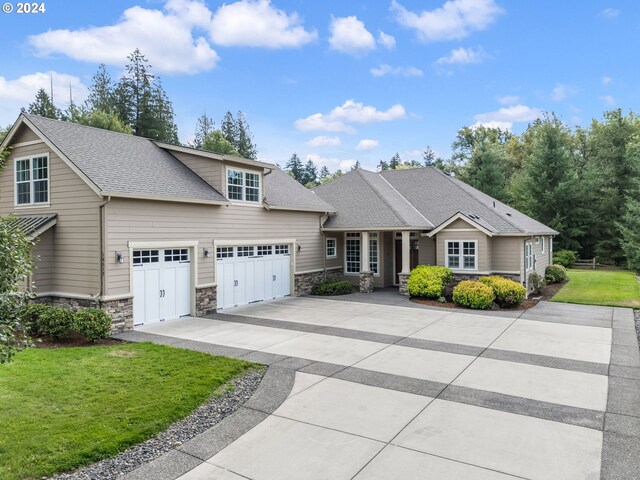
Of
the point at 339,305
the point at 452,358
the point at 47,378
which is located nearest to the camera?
the point at 47,378

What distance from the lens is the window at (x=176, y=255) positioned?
1312cm

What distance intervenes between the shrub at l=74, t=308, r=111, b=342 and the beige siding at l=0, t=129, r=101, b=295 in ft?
2.67

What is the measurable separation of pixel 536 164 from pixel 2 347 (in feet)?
120

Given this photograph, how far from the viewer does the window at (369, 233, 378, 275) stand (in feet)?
67.1

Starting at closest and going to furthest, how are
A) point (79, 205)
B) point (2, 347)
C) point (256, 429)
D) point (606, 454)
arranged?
1. point (2, 347)
2. point (606, 454)
3. point (256, 429)
4. point (79, 205)

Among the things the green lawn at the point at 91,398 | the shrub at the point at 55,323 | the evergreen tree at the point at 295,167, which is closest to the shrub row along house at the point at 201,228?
the shrub at the point at 55,323

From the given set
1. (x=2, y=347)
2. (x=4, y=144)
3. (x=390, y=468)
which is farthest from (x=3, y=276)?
(x=4, y=144)

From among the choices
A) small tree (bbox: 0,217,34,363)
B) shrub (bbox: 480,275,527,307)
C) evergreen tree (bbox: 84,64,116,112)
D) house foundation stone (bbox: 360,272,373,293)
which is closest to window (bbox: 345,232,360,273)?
house foundation stone (bbox: 360,272,373,293)

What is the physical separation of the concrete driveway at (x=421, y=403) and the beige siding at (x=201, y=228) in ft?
7.36

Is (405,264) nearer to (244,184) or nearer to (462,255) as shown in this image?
(462,255)

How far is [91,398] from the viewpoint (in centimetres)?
669

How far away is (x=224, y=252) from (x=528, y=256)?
12.7m

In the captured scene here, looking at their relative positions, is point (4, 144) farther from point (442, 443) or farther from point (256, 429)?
point (442, 443)

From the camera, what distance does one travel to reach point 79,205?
11.8m
